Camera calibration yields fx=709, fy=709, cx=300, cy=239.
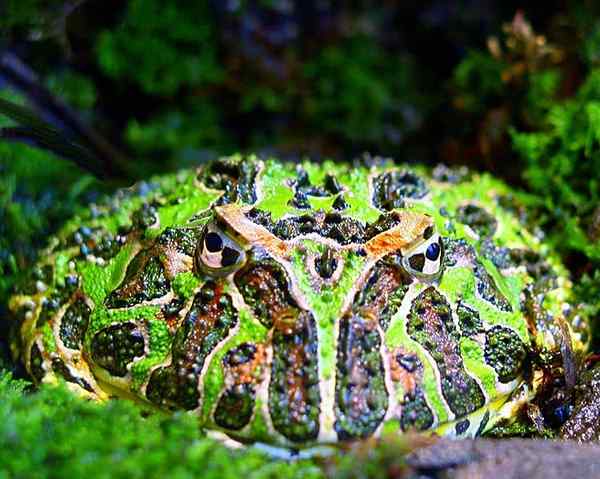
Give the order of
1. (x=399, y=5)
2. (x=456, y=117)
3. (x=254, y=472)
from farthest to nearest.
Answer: (x=399, y=5), (x=456, y=117), (x=254, y=472)

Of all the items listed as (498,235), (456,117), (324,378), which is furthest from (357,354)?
(456,117)

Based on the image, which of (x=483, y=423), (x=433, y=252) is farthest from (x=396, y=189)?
(x=483, y=423)

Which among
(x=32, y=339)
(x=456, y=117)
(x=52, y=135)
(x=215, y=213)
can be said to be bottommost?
(x=32, y=339)

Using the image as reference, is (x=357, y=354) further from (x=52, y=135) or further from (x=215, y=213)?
(x=52, y=135)

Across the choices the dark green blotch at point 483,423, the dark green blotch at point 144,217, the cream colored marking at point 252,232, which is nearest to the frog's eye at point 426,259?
the cream colored marking at point 252,232

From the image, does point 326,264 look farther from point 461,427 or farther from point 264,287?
point 461,427
